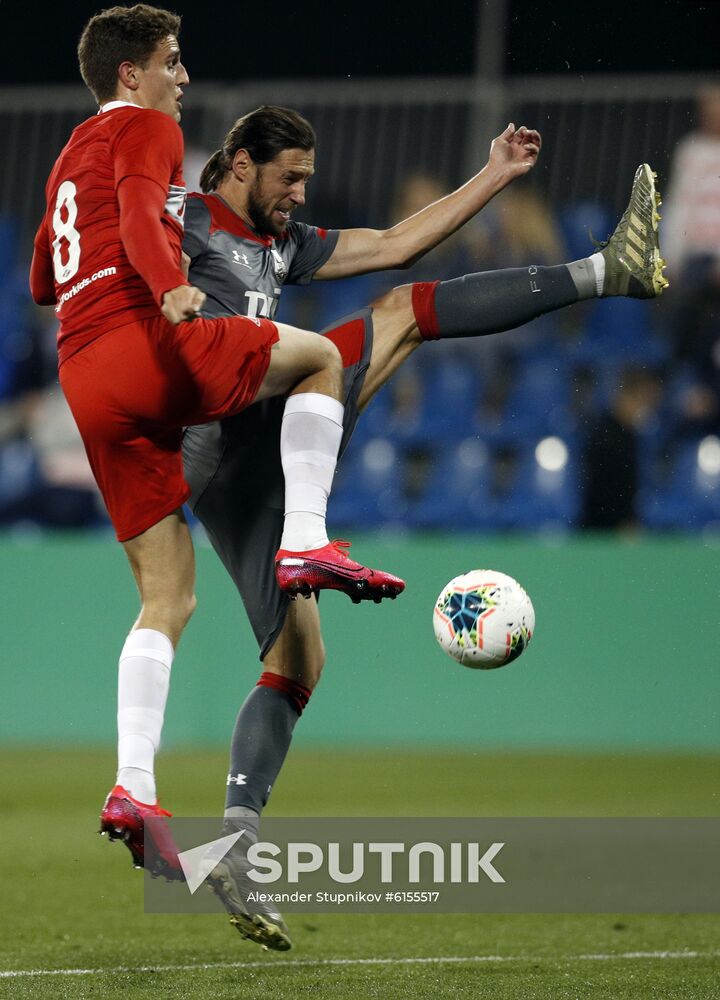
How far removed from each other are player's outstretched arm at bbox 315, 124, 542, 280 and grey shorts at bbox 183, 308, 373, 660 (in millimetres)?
268

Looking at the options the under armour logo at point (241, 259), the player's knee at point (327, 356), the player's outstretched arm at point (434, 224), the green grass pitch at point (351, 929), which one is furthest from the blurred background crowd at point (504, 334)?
the player's knee at point (327, 356)

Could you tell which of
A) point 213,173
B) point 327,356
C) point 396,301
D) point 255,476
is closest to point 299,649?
point 255,476

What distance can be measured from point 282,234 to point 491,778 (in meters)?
5.08

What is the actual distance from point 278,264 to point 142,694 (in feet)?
4.75

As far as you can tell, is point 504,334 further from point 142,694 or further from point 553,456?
point 142,694

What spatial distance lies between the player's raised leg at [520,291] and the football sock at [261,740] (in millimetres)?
1008

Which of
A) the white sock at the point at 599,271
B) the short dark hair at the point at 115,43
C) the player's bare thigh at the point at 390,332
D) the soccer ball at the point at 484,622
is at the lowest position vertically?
the soccer ball at the point at 484,622

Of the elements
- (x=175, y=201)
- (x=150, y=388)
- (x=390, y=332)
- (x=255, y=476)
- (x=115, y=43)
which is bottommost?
(x=255, y=476)

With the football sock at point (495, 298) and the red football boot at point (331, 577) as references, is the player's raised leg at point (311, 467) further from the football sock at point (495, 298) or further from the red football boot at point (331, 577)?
the football sock at point (495, 298)

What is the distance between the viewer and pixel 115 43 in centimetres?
432

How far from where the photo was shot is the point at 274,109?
187 inches

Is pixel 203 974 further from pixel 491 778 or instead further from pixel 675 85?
pixel 675 85

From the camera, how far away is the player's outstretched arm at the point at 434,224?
4883 millimetres

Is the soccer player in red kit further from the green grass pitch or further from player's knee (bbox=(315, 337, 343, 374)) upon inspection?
the green grass pitch
